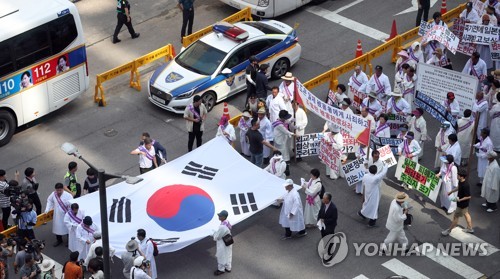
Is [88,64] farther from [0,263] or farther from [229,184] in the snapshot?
[0,263]

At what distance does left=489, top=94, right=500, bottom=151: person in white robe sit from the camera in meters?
25.3

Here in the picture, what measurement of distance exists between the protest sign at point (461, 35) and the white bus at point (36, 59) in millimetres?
10538

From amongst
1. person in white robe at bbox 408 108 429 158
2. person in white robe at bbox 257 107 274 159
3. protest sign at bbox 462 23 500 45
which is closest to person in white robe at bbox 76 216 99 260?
person in white robe at bbox 257 107 274 159

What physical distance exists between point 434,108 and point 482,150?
69.7 inches

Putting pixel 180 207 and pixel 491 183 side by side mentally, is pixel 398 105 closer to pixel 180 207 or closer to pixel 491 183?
pixel 491 183

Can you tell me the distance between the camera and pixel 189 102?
89.0 ft

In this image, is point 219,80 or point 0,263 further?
point 219,80

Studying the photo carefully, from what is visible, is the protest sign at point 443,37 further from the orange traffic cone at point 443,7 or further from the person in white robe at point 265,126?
the person in white robe at point 265,126

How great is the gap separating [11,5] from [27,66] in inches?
62.9

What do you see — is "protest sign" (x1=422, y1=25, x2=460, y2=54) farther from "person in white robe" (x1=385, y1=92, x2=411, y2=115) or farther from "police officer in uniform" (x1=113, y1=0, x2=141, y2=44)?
"police officer in uniform" (x1=113, y1=0, x2=141, y2=44)

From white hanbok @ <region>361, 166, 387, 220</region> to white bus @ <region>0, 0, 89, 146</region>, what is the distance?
882 centimetres

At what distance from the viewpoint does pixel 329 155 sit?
2458 cm

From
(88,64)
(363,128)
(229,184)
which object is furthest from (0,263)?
(88,64)

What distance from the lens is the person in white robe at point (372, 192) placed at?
74.3ft
